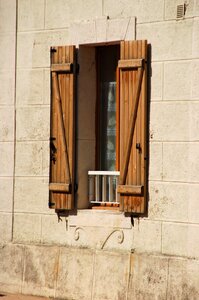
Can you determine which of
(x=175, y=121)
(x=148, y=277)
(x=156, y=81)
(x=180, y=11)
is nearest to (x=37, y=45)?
(x=156, y=81)

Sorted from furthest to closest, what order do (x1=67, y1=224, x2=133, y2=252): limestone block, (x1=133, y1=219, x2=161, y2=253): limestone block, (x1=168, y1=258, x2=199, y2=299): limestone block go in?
(x1=67, y1=224, x2=133, y2=252): limestone block → (x1=133, y1=219, x2=161, y2=253): limestone block → (x1=168, y1=258, x2=199, y2=299): limestone block

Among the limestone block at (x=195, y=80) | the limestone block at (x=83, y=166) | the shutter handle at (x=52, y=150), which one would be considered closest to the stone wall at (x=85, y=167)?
the limestone block at (x=195, y=80)

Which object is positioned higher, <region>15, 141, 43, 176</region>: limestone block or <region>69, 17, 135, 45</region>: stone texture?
<region>69, 17, 135, 45</region>: stone texture

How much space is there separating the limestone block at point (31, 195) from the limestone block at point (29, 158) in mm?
94

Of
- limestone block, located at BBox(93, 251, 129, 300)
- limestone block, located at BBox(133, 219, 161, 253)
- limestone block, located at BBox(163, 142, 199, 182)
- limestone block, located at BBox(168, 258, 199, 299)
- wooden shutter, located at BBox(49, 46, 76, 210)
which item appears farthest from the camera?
wooden shutter, located at BBox(49, 46, 76, 210)

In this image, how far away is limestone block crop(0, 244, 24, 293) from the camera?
35.8 feet

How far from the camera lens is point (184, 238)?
9.62 metres

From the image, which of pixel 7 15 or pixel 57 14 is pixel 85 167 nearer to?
pixel 57 14

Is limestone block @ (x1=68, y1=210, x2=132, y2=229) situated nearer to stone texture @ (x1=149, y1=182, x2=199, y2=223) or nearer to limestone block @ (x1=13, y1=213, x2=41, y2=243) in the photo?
stone texture @ (x1=149, y1=182, x2=199, y2=223)

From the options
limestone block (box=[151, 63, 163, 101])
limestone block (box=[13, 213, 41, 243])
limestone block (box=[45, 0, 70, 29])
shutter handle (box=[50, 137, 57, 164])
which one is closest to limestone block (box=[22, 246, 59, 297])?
limestone block (box=[13, 213, 41, 243])

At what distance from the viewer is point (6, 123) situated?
11.2 m

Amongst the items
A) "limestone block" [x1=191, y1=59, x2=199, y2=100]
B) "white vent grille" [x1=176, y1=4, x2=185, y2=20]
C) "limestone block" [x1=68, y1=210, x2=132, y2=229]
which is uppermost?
"white vent grille" [x1=176, y1=4, x2=185, y2=20]

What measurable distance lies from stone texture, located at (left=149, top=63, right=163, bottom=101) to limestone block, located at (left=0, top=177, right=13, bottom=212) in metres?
2.45

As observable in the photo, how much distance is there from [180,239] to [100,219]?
1169 millimetres
